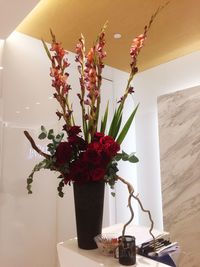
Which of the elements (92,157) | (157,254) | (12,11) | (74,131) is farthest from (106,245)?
(12,11)

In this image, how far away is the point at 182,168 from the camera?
9.34 feet

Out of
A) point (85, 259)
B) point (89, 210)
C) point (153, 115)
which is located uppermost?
point (153, 115)

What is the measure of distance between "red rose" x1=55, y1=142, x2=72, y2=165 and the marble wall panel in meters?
2.16

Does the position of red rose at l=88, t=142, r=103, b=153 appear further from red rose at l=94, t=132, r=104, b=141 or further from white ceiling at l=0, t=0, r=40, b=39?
white ceiling at l=0, t=0, r=40, b=39

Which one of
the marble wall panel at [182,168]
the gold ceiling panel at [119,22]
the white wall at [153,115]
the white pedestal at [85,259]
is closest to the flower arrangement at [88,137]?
the white pedestal at [85,259]

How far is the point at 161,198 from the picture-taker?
122 inches

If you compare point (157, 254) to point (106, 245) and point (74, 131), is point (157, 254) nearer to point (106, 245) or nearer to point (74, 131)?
point (106, 245)

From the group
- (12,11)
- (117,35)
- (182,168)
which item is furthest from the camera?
(182,168)

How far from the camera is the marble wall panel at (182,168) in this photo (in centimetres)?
272

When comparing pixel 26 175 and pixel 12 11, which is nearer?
pixel 12 11

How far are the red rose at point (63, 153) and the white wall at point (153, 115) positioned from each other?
2383mm

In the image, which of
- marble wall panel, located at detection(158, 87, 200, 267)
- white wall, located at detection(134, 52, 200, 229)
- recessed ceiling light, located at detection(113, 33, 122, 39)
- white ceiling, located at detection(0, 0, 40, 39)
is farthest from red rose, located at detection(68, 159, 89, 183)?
white wall, located at detection(134, 52, 200, 229)

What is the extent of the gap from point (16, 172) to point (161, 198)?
1.77m

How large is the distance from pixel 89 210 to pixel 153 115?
2.49m
